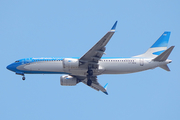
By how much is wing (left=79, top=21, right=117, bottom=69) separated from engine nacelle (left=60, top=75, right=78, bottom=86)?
221 inches

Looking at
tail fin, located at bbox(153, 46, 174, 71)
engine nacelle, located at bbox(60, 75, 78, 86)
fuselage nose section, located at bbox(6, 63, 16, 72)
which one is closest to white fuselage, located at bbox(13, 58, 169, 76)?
tail fin, located at bbox(153, 46, 174, 71)

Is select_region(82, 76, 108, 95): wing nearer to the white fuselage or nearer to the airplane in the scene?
the airplane

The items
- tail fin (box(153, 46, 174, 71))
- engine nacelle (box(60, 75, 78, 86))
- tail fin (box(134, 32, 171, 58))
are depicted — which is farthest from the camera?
engine nacelle (box(60, 75, 78, 86))

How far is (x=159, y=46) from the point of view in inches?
1789

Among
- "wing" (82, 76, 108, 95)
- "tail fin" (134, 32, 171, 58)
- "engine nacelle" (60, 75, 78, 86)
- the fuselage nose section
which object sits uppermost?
"tail fin" (134, 32, 171, 58)

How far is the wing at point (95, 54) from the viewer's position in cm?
3803

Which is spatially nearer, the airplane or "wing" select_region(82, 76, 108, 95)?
the airplane

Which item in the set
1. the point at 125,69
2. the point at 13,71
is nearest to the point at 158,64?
the point at 125,69

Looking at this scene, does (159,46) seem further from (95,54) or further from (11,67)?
(11,67)

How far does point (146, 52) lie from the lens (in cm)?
4469

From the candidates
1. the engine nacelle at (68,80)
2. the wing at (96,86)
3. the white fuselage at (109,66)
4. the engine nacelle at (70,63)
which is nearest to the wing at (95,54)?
the engine nacelle at (70,63)

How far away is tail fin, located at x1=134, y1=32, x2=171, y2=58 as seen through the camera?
44719 millimetres

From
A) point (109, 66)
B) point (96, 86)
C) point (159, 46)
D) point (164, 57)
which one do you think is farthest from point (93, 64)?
point (159, 46)

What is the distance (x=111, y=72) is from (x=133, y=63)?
3434 millimetres
